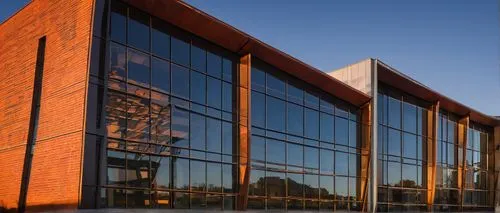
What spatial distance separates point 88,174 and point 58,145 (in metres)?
1.83

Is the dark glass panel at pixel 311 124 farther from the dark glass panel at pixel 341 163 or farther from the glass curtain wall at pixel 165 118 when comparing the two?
the glass curtain wall at pixel 165 118

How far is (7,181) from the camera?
67.1ft

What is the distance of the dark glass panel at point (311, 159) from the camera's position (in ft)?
93.7

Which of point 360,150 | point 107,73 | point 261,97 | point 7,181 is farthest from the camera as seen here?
point 360,150

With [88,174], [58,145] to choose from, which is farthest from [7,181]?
[88,174]

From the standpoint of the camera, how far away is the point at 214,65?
937 inches

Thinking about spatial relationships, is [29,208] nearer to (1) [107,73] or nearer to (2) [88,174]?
(2) [88,174]

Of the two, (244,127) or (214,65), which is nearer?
(214,65)

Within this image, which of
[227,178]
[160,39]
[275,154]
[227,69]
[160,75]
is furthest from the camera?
[275,154]

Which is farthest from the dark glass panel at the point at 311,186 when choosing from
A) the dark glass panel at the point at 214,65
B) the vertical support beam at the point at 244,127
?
the dark glass panel at the point at 214,65

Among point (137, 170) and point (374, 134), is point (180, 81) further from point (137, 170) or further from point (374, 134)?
point (374, 134)

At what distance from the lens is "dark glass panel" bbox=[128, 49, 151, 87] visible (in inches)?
781

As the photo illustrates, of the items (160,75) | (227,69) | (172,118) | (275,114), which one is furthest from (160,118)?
(275,114)

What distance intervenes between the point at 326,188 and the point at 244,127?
788cm
